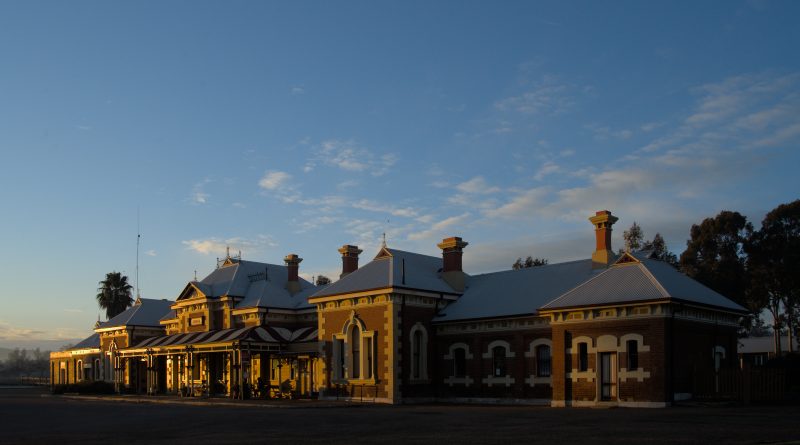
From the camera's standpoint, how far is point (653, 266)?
113 ft

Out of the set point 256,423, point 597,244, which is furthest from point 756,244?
point 256,423

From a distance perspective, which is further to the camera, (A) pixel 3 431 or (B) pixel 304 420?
(B) pixel 304 420

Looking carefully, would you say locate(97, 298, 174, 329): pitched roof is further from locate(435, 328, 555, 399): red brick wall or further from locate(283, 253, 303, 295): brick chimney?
locate(435, 328, 555, 399): red brick wall

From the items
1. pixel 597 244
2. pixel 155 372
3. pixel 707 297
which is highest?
pixel 597 244

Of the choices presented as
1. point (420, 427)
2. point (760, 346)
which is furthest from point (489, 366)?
point (760, 346)

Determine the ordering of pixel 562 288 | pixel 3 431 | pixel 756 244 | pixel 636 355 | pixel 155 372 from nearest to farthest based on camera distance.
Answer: pixel 3 431
pixel 636 355
pixel 562 288
pixel 155 372
pixel 756 244

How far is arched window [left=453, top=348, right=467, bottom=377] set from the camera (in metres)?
40.0

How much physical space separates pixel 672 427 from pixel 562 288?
18.0 m

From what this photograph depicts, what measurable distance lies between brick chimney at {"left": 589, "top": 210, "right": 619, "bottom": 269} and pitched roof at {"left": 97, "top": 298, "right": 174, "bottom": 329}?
118 ft

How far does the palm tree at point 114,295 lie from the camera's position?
8159 cm

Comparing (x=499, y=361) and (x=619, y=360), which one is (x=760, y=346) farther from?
(x=619, y=360)

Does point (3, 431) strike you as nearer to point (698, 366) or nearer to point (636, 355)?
point (636, 355)

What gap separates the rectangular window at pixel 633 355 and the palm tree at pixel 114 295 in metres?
60.7

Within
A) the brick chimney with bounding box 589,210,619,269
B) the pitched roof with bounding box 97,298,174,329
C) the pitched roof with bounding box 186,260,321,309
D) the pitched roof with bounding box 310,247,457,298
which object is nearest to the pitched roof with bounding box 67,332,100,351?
the pitched roof with bounding box 97,298,174,329
